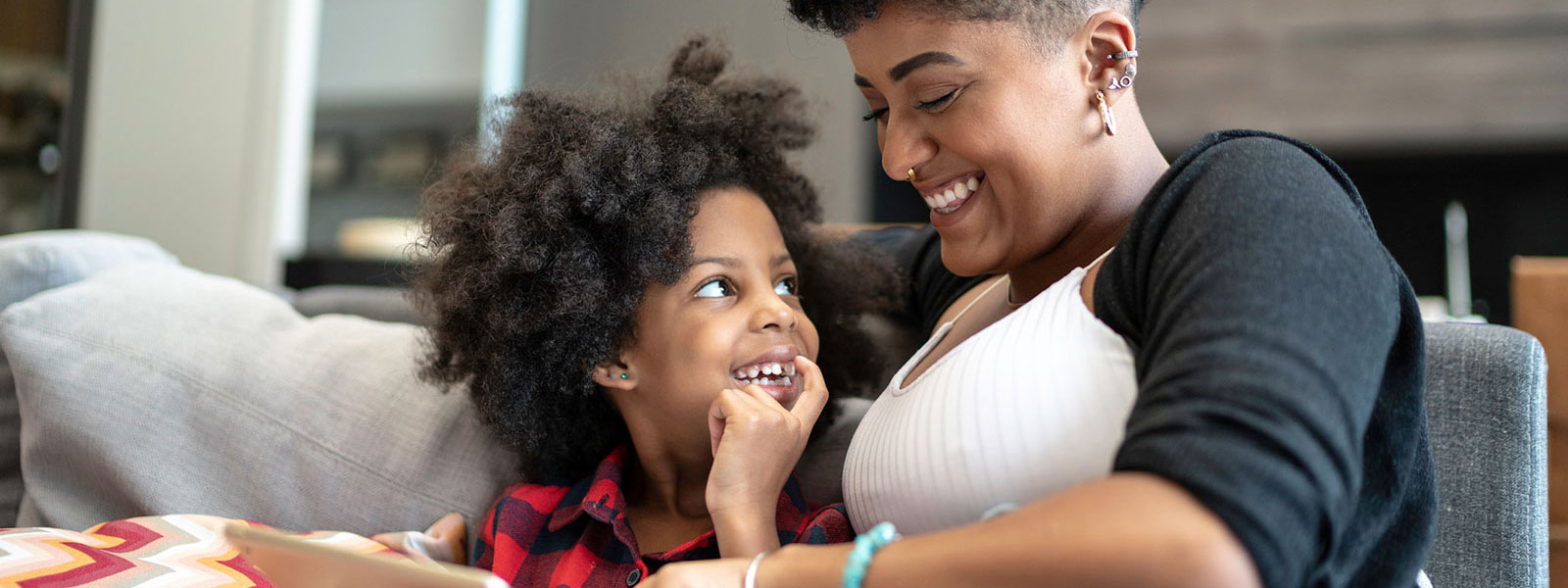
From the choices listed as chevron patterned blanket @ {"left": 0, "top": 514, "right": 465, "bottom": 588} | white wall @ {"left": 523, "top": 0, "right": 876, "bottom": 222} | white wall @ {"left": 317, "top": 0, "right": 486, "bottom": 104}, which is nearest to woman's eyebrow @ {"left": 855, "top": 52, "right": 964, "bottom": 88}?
chevron patterned blanket @ {"left": 0, "top": 514, "right": 465, "bottom": 588}

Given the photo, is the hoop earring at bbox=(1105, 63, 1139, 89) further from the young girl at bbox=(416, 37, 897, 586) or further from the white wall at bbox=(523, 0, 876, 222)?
the white wall at bbox=(523, 0, 876, 222)

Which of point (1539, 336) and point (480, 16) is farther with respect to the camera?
point (480, 16)

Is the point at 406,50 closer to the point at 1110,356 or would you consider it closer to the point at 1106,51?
the point at 1106,51

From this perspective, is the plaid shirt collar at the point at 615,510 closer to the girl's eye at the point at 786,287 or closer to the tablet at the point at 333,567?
the girl's eye at the point at 786,287

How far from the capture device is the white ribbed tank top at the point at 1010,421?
2.58ft

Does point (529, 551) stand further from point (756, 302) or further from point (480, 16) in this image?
point (480, 16)

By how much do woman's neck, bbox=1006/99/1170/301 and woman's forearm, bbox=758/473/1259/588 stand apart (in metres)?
0.42

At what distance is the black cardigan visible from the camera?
624 mm

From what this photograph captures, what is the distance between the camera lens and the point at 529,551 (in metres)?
1.20

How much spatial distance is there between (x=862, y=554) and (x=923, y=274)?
0.78 m

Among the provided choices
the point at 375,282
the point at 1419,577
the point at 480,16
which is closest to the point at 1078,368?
Answer: the point at 1419,577

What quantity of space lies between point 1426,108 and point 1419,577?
3.03m

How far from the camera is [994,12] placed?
960 millimetres

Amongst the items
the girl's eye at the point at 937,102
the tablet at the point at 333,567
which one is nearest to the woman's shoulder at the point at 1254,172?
the girl's eye at the point at 937,102
